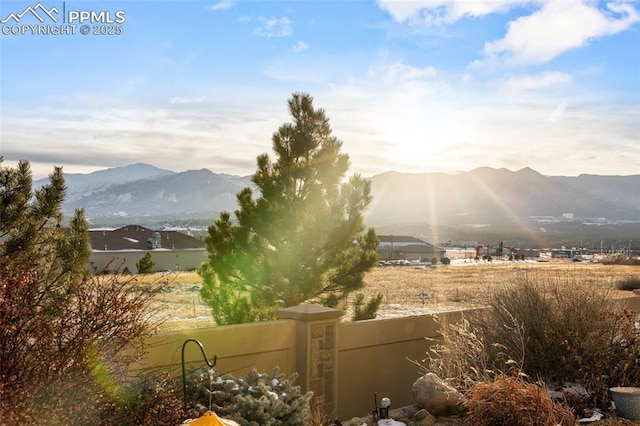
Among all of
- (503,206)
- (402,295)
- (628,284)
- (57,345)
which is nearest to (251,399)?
(57,345)

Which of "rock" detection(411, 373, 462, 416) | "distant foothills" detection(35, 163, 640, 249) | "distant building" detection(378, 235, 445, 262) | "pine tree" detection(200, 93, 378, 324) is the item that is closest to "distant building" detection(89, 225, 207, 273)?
"distant building" detection(378, 235, 445, 262)

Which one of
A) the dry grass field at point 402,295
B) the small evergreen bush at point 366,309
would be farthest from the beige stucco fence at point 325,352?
the dry grass field at point 402,295

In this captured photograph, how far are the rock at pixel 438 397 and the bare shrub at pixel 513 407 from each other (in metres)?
0.75

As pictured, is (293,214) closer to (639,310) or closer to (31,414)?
(639,310)

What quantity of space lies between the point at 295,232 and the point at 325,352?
6.00m

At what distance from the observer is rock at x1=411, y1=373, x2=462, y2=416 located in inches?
325

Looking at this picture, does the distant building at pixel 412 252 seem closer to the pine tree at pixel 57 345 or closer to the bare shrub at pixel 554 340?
the bare shrub at pixel 554 340

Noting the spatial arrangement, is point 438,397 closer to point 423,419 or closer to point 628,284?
point 423,419

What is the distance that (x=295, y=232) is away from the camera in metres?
14.7

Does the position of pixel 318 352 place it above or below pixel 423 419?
above

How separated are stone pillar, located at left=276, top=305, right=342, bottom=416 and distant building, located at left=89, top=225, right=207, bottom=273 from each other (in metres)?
43.1

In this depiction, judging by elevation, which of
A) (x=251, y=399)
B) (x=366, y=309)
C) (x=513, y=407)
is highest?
(x=251, y=399)

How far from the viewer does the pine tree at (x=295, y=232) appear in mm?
14484

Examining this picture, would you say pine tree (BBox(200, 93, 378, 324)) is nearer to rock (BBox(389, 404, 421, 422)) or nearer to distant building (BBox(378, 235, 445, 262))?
rock (BBox(389, 404, 421, 422))
